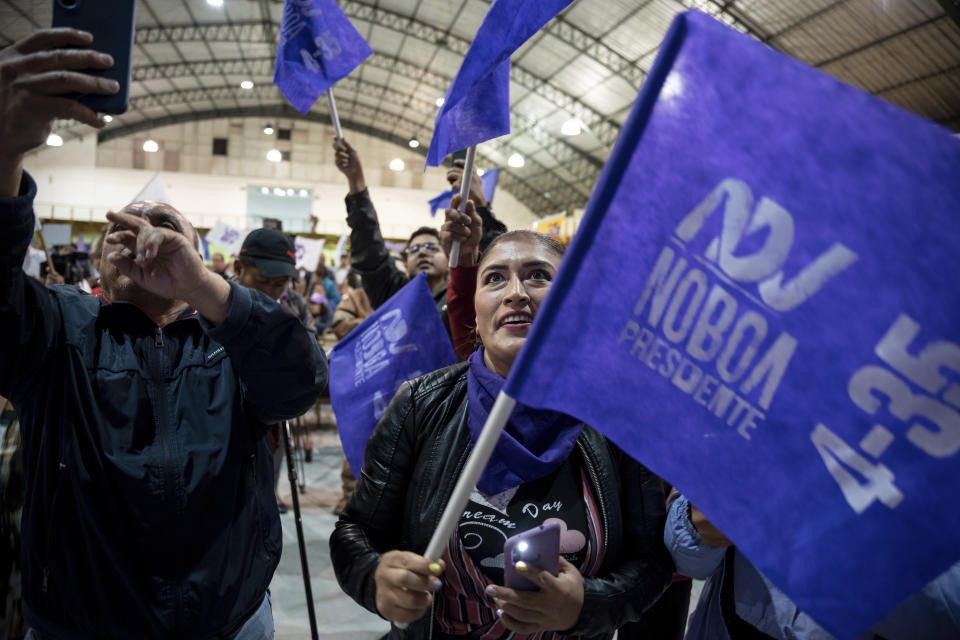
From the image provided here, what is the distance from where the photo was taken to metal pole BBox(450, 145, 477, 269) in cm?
203

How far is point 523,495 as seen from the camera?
131cm

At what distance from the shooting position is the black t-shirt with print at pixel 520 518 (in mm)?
1264

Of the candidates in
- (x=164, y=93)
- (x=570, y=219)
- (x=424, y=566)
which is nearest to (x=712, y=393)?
(x=424, y=566)

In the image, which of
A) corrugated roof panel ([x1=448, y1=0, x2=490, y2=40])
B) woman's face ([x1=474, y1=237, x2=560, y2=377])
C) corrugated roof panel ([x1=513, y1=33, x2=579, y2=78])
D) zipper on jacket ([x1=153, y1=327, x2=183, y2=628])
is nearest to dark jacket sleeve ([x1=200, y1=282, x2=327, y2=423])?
zipper on jacket ([x1=153, y1=327, x2=183, y2=628])

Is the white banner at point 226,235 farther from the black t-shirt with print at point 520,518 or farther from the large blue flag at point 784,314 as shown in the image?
the large blue flag at point 784,314

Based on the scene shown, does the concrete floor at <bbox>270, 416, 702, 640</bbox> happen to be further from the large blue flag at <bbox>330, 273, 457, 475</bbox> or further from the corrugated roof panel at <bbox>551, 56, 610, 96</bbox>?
the corrugated roof panel at <bbox>551, 56, 610, 96</bbox>

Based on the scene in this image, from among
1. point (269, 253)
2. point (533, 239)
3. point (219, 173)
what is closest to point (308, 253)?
point (269, 253)

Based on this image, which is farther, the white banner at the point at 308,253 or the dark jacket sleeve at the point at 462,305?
the white banner at the point at 308,253

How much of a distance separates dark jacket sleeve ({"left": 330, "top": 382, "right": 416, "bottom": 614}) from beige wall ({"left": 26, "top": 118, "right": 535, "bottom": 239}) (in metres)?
22.6

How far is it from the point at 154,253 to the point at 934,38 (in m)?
11.7

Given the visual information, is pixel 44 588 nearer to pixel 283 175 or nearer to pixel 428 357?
pixel 428 357

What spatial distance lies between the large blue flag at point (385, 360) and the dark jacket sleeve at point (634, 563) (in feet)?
3.85

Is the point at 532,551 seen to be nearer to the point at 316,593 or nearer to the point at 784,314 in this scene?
the point at 784,314

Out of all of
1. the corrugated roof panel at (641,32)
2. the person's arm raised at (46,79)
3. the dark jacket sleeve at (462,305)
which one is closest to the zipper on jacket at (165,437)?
the person's arm raised at (46,79)
